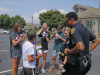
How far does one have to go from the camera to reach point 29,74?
2.69 meters

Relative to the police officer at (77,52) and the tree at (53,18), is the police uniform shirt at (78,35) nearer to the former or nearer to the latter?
the police officer at (77,52)

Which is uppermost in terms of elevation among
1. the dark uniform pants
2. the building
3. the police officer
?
the building

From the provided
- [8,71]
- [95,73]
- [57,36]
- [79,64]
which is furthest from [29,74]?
[95,73]

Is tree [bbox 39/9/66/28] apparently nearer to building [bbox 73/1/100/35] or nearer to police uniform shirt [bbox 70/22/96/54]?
building [bbox 73/1/100/35]

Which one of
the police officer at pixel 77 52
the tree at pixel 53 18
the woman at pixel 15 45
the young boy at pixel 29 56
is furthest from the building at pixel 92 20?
the police officer at pixel 77 52

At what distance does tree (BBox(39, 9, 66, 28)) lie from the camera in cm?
3116

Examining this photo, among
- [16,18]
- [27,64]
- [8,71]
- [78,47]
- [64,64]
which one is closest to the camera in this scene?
[78,47]

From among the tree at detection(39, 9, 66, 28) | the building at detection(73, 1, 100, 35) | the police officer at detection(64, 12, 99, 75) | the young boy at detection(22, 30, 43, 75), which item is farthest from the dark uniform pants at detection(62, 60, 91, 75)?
the tree at detection(39, 9, 66, 28)

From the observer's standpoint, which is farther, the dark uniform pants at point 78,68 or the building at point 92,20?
the building at point 92,20

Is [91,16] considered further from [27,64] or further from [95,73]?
[27,64]

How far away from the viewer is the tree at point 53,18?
3116cm

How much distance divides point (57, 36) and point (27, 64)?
1826 millimetres

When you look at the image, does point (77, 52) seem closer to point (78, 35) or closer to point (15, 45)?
point (78, 35)

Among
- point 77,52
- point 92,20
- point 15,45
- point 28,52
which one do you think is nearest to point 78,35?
point 77,52
